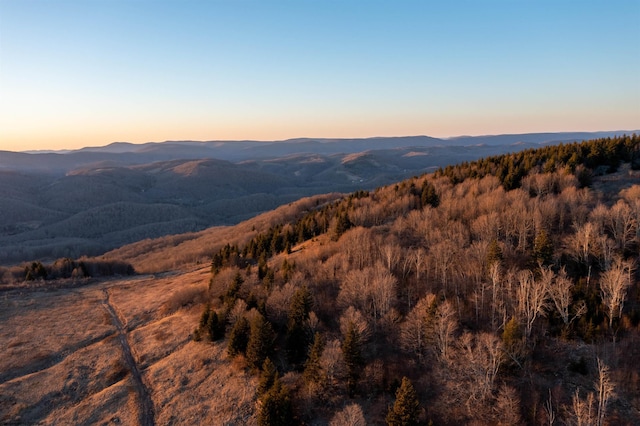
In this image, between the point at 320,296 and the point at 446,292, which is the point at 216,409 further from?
the point at 446,292

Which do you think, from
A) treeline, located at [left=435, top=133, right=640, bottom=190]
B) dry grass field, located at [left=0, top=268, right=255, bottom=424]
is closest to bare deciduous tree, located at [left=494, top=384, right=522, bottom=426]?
dry grass field, located at [left=0, top=268, right=255, bottom=424]

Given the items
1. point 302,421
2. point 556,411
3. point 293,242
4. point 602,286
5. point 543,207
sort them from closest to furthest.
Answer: point 556,411 → point 302,421 → point 602,286 → point 543,207 → point 293,242

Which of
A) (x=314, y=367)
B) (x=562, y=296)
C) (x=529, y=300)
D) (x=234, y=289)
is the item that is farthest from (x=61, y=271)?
(x=562, y=296)

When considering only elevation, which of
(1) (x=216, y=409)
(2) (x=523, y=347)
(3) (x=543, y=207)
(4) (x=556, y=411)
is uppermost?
(3) (x=543, y=207)

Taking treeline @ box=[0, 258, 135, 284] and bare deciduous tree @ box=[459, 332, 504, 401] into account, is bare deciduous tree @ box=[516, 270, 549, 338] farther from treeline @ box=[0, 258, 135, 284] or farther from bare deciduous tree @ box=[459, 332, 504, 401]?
treeline @ box=[0, 258, 135, 284]

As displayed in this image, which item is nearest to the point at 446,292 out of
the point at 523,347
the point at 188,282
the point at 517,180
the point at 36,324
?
the point at 523,347

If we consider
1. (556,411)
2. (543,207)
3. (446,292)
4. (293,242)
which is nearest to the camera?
(556,411)

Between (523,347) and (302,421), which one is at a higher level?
(523,347)

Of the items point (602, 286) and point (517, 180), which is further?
point (517, 180)
